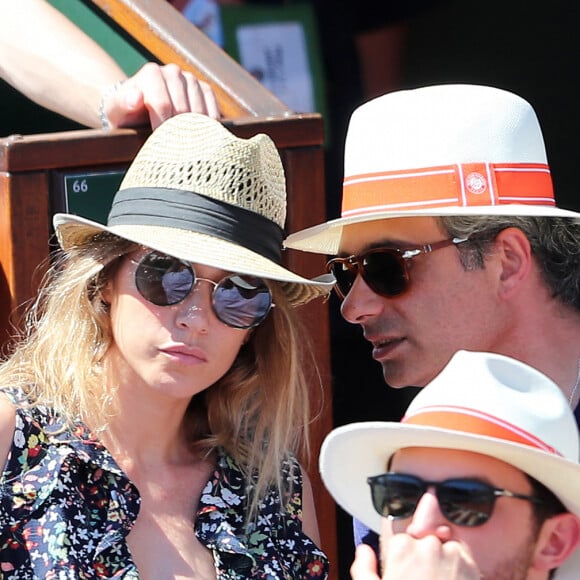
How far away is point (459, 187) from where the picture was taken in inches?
98.1

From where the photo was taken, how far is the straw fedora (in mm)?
2420

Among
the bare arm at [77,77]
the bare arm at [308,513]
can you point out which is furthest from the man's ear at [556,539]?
the bare arm at [77,77]

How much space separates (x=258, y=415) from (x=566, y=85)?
309cm

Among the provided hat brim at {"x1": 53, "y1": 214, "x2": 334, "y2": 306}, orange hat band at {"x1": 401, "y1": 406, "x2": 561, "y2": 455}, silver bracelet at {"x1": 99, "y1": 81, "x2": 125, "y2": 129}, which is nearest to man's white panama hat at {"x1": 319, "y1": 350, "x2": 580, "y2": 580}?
orange hat band at {"x1": 401, "y1": 406, "x2": 561, "y2": 455}

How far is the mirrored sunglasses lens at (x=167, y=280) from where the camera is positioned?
2.40 meters

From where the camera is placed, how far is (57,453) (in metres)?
2.39

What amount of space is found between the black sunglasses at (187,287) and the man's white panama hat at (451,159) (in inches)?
10.0

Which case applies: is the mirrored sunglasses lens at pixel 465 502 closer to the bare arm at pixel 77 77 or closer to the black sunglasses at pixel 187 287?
the black sunglasses at pixel 187 287

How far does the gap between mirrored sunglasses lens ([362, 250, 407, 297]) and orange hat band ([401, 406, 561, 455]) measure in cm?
70

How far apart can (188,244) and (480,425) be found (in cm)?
79

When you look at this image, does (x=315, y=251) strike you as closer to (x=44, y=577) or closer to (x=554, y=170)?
(x=44, y=577)

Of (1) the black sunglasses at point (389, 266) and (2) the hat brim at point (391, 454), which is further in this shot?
(1) the black sunglasses at point (389, 266)

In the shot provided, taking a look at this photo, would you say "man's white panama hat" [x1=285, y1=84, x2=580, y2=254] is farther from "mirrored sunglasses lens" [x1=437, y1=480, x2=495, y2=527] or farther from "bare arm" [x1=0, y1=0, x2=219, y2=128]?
"mirrored sunglasses lens" [x1=437, y1=480, x2=495, y2=527]

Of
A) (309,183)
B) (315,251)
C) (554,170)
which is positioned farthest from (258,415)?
(554,170)
